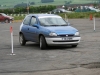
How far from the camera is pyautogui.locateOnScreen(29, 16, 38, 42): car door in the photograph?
18266mm

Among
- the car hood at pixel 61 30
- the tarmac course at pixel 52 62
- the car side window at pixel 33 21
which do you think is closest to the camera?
→ the tarmac course at pixel 52 62

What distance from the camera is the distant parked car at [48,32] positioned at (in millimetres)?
17125

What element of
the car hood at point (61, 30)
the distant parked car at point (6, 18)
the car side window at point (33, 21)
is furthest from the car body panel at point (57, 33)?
the distant parked car at point (6, 18)

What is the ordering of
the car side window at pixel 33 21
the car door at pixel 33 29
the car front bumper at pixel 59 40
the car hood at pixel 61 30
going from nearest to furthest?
1. the car front bumper at pixel 59 40
2. the car hood at pixel 61 30
3. the car door at pixel 33 29
4. the car side window at pixel 33 21

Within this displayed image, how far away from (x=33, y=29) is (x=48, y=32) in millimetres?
1543

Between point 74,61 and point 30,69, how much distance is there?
209 cm

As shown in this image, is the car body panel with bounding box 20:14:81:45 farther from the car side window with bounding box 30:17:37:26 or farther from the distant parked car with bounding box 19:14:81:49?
the car side window with bounding box 30:17:37:26

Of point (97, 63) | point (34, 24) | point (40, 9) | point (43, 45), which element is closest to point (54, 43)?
point (43, 45)

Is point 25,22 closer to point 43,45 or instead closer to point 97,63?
point 43,45

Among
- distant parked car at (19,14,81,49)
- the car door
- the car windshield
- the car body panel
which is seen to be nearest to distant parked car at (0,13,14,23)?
distant parked car at (19,14,81,49)

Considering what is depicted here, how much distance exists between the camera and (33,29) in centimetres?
1853

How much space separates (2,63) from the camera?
13258 millimetres

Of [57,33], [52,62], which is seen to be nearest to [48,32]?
[57,33]

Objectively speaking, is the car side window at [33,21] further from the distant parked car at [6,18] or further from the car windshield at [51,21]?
the distant parked car at [6,18]
